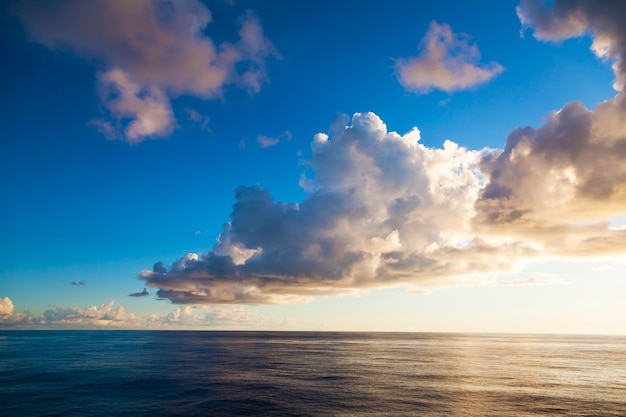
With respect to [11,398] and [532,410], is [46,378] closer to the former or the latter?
[11,398]

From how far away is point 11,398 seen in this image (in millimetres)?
62562

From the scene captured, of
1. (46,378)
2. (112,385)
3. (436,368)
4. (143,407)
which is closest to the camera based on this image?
(143,407)

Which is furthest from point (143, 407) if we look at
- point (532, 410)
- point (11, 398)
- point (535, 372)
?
point (535, 372)

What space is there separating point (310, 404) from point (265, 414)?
8326 millimetres

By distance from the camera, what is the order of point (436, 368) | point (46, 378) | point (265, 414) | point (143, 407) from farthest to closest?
point (436, 368), point (46, 378), point (143, 407), point (265, 414)

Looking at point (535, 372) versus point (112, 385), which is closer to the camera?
point (112, 385)

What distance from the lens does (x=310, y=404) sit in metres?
58.5

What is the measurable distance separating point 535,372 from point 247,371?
7416 centimetres

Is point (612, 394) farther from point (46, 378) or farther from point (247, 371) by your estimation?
point (46, 378)

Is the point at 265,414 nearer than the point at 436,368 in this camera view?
Yes

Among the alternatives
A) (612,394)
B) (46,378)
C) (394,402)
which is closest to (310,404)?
(394,402)

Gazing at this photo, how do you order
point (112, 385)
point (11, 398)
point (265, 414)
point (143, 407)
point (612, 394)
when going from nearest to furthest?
1. point (265, 414)
2. point (143, 407)
3. point (11, 398)
4. point (612, 394)
5. point (112, 385)

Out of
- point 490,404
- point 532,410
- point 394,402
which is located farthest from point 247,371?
point 532,410

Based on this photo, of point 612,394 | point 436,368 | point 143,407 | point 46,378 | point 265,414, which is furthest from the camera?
point 436,368
